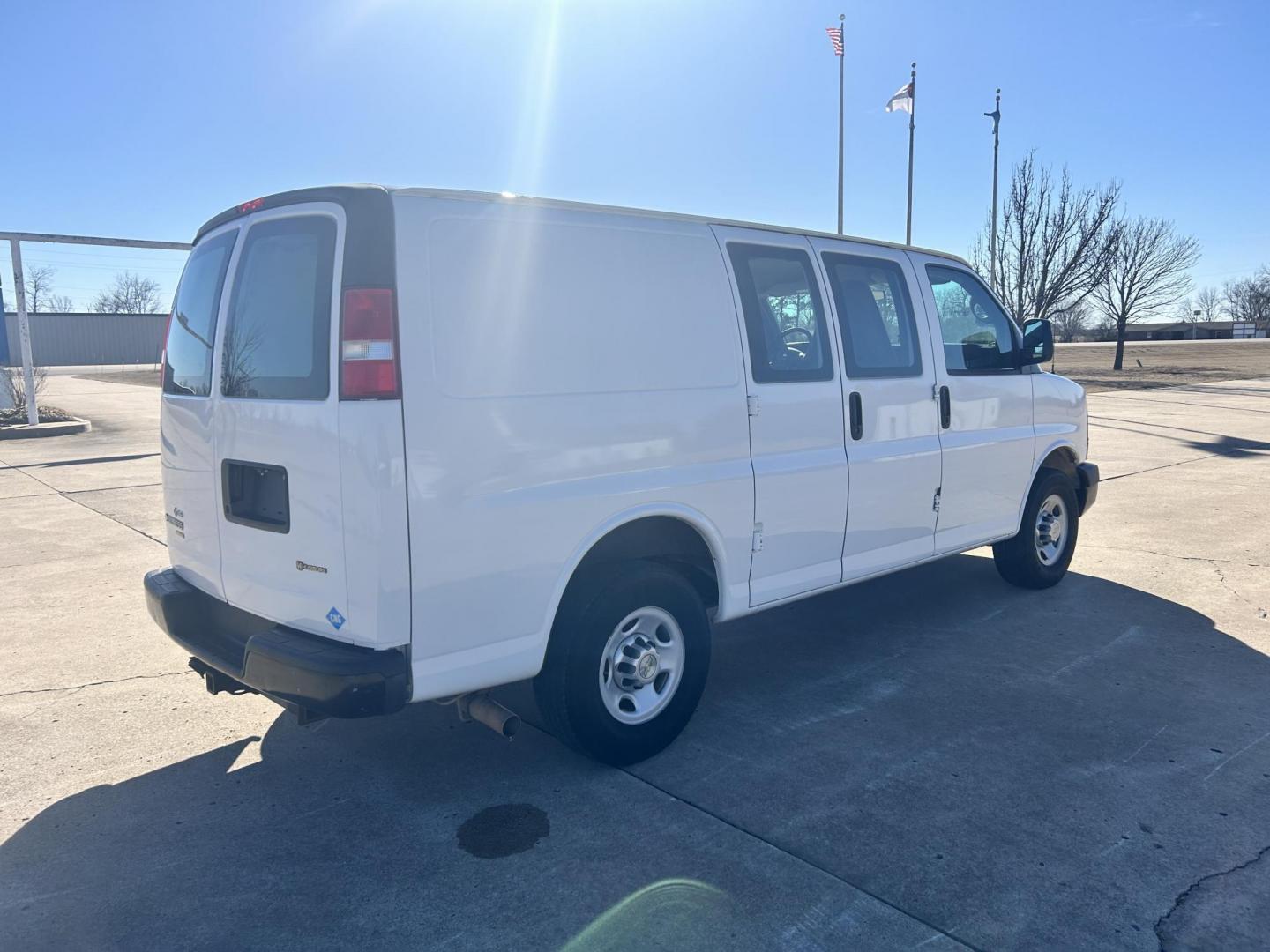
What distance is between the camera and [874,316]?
4941mm

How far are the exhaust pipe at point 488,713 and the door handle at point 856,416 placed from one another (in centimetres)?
222

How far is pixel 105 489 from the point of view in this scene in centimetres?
1048

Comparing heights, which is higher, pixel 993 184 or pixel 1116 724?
pixel 993 184

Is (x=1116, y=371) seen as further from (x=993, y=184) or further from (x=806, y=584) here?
(x=806, y=584)

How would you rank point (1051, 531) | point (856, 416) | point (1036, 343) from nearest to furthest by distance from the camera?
point (856, 416) < point (1036, 343) < point (1051, 531)

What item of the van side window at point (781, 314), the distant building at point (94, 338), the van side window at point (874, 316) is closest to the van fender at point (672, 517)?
the van side window at point (781, 314)

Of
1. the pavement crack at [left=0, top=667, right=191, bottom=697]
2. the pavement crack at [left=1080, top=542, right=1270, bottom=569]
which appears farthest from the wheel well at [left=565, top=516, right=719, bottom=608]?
the pavement crack at [left=1080, top=542, right=1270, bottom=569]

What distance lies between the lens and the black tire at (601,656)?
3607 mm

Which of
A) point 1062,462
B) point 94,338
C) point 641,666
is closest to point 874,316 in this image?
point 641,666

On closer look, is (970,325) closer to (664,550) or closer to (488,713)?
(664,550)

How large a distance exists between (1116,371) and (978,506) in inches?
1568

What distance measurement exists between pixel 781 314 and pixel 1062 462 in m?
3.10

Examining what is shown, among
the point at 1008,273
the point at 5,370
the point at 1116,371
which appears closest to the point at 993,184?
the point at 1008,273

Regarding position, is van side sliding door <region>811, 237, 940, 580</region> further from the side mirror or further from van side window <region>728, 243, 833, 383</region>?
the side mirror
